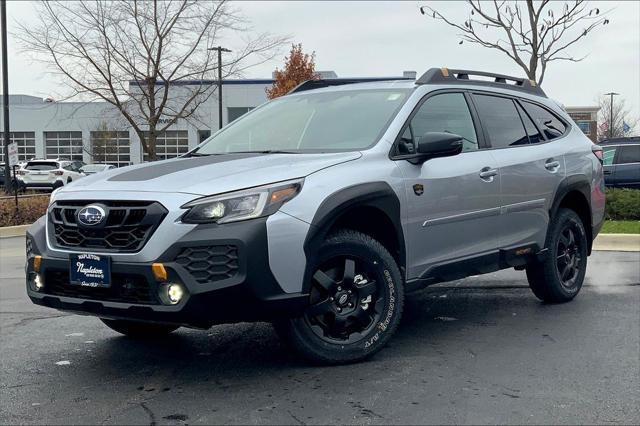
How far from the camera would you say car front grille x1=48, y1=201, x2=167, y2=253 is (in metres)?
3.78

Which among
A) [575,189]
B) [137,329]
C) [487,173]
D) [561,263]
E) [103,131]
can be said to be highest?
[103,131]

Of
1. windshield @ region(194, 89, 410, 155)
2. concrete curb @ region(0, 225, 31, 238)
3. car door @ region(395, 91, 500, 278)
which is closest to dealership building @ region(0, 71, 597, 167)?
concrete curb @ region(0, 225, 31, 238)

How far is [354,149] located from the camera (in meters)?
4.60

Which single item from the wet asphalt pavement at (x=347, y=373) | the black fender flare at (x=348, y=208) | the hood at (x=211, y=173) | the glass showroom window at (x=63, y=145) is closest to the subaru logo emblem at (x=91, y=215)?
the hood at (x=211, y=173)

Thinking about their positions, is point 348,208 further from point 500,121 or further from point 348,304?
point 500,121

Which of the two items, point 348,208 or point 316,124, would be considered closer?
point 348,208

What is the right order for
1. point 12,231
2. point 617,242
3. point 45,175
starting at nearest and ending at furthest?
point 617,242 < point 12,231 < point 45,175

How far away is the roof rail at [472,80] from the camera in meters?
5.32

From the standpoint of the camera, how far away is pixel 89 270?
3.92 metres

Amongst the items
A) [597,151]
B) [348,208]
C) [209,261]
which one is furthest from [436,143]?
[597,151]

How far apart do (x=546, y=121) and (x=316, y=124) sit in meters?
2.41

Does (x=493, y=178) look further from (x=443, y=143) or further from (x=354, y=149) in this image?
(x=354, y=149)

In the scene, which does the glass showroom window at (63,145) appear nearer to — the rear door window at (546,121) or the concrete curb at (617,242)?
the concrete curb at (617,242)

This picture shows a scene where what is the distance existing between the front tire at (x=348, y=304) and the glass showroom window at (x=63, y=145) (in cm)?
5927
